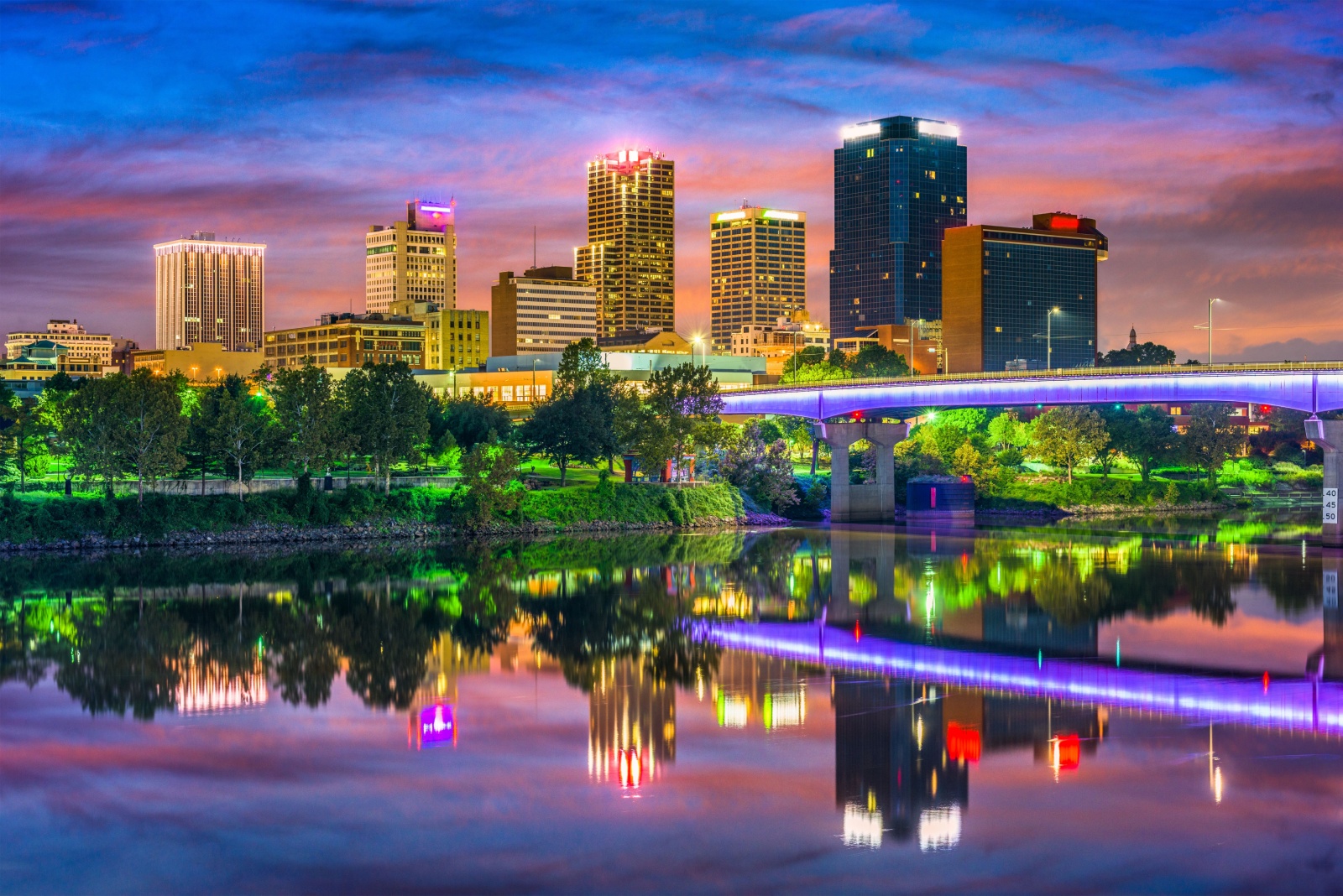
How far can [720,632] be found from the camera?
47094 millimetres

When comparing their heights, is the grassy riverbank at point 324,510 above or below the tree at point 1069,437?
below

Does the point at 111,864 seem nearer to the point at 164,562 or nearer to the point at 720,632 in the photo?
the point at 720,632

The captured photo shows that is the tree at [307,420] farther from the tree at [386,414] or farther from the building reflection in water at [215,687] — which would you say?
the building reflection in water at [215,687]

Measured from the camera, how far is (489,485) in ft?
284

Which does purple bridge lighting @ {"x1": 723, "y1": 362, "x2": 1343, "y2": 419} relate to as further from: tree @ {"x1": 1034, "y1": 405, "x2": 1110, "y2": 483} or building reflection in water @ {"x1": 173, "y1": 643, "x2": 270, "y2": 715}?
building reflection in water @ {"x1": 173, "y1": 643, "x2": 270, "y2": 715}

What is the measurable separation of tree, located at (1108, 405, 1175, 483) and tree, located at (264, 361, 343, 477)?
84705 millimetres

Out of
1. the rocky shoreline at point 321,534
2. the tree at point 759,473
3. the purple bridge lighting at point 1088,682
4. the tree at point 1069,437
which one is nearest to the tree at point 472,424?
the rocky shoreline at point 321,534

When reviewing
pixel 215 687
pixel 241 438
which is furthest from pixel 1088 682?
pixel 241 438

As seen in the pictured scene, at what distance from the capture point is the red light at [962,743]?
29.2 meters

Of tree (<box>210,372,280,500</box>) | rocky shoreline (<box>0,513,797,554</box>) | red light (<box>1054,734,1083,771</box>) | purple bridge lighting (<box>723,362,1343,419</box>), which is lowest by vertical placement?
red light (<box>1054,734,1083,771</box>)

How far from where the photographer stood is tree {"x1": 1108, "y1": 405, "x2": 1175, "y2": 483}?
138 metres

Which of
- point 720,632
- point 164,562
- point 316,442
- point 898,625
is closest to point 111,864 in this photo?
point 720,632

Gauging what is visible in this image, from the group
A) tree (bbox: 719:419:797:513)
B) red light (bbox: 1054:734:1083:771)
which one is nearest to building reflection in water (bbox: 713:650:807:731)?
red light (bbox: 1054:734:1083:771)

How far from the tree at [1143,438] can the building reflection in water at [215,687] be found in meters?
114
